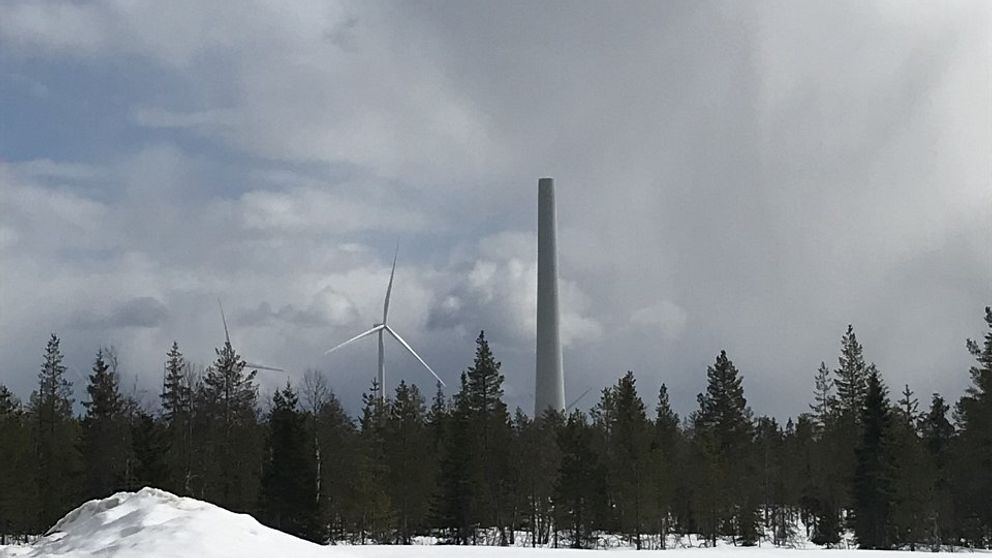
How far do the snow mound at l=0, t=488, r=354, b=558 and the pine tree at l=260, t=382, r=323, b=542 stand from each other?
44.3m

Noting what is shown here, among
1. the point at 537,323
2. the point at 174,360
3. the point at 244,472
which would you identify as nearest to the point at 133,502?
the point at 244,472

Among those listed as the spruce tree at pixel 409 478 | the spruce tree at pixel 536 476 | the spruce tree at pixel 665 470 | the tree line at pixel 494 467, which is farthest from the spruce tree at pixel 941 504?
the spruce tree at pixel 409 478

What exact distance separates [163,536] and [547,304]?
112 m

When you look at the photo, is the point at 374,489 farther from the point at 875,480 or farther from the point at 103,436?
the point at 875,480

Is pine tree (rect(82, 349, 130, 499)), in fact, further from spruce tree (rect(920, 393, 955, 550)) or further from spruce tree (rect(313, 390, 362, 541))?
spruce tree (rect(920, 393, 955, 550))

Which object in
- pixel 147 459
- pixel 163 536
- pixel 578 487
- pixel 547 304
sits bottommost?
pixel 163 536

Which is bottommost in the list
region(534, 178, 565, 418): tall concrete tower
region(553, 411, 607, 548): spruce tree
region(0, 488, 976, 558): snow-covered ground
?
region(0, 488, 976, 558): snow-covered ground

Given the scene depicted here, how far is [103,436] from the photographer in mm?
77500

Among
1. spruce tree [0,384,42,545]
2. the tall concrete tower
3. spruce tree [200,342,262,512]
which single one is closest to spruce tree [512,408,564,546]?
spruce tree [200,342,262,512]

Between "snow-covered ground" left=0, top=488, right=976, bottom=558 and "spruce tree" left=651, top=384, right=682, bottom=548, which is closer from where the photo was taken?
"snow-covered ground" left=0, top=488, right=976, bottom=558

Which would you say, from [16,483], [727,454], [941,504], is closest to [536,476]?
[727,454]

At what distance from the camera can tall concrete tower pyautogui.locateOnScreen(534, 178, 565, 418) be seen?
129750mm

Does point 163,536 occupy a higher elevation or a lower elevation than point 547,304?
lower

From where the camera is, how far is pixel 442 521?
245ft
